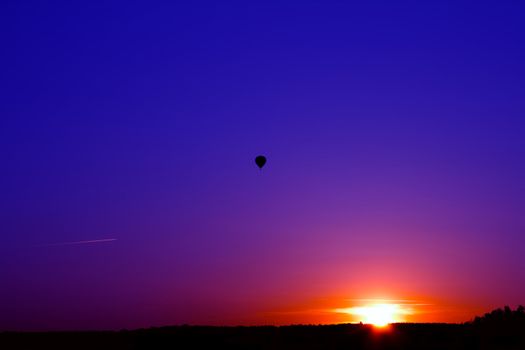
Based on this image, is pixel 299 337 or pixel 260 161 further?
pixel 260 161

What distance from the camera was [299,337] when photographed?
176 feet

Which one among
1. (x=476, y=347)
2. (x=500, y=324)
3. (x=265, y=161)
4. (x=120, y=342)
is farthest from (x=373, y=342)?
(x=265, y=161)

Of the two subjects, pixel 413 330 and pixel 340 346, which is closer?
pixel 340 346

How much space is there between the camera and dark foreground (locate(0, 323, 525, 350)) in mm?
51688

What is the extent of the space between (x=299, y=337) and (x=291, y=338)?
0.49 meters

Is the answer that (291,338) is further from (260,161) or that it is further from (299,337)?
(260,161)

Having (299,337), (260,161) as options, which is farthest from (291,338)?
(260,161)

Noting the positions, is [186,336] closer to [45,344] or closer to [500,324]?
[45,344]

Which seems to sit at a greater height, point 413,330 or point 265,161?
point 265,161

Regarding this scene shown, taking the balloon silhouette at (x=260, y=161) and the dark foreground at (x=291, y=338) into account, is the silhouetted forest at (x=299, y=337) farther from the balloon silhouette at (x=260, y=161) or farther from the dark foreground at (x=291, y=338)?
the balloon silhouette at (x=260, y=161)

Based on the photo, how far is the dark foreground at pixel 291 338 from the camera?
51688 millimetres

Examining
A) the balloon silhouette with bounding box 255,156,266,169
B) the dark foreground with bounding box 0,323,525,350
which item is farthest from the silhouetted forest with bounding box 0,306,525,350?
the balloon silhouette with bounding box 255,156,266,169

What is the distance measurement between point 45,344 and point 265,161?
137ft

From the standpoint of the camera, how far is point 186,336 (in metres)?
53.7
